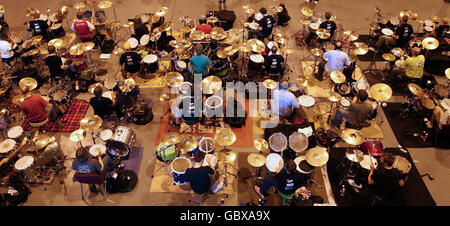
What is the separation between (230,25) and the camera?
50.1ft

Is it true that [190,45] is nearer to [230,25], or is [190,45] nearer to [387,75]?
[230,25]

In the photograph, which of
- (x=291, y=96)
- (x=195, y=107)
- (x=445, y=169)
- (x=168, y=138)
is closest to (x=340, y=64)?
(x=291, y=96)

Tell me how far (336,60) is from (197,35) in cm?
474

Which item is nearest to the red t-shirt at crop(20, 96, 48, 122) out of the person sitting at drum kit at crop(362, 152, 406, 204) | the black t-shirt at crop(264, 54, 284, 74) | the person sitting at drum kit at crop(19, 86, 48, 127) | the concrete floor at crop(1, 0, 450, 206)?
the person sitting at drum kit at crop(19, 86, 48, 127)

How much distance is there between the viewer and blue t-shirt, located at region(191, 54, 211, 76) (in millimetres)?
11391

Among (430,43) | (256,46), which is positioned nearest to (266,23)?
(256,46)

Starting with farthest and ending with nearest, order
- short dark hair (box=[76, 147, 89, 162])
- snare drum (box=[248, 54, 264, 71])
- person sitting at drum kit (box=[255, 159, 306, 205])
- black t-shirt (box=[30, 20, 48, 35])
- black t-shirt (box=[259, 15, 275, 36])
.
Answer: black t-shirt (box=[30, 20, 48, 35])
black t-shirt (box=[259, 15, 275, 36])
snare drum (box=[248, 54, 264, 71])
short dark hair (box=[76, 147, 89, 162])
person sitting at drum kit (box=[255, 159, 306, 205])

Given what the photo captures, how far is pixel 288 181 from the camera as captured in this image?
25.9ft

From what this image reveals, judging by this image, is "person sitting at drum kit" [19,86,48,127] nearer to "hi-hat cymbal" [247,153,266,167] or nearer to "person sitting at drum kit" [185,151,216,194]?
"person sitting at drum kit" [185,151,216,194]

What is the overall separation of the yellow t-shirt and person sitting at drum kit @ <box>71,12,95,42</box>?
1133 cm

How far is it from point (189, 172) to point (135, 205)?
184cm

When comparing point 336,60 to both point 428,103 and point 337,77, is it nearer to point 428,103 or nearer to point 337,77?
point 337,77

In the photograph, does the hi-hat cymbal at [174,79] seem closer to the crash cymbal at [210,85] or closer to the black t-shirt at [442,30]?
the crash cymbal at [210,85]

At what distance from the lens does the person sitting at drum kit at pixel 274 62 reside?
11.5m
